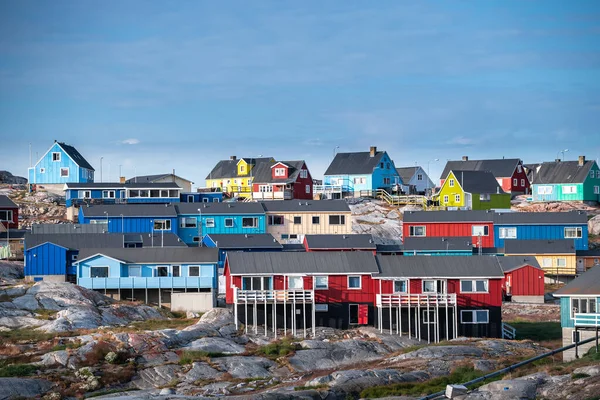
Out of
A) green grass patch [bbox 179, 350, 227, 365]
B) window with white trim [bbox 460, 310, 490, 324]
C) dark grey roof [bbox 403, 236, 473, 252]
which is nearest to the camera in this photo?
green grass patch [bbox 179, 350, 227, 365]

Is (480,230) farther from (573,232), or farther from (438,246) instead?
(438,246)

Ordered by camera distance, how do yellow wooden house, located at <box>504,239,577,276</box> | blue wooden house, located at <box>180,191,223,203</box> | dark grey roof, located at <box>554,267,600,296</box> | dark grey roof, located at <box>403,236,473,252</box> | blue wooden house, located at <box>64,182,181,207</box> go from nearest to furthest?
dark grey roof, located at <box>554,267,600,296</box>
dark grey roof, located at <box>403,236,473,252</box>
yellow wooden house, located at <box>504,239,577,276</box>
blue wooden house, located at <box>64,182,181,207</box>
blue wooden house, located at <box>180,191,223,203</box>

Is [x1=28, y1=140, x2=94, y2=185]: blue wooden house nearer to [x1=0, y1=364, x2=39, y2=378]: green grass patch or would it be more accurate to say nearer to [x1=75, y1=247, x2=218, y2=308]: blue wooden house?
[x1=75, y1=247, x2=218, y2=308]: blue wooden house

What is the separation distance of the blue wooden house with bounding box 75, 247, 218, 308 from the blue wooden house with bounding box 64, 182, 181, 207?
35.4 metres

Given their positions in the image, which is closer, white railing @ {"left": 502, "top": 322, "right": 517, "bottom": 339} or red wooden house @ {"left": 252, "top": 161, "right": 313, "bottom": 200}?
white railing @ {"left": 502, "top": 322, "right": 517, "bottom": 339}

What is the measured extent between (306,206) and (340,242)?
1284 cm

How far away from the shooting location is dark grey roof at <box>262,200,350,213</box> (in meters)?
105

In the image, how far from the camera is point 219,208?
4035 inches

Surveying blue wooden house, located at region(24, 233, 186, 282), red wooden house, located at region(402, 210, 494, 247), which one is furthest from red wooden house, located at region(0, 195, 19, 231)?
red wooden house, located at region(402, 210, 494, 247)

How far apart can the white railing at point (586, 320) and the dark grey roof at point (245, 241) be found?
39.9 metres

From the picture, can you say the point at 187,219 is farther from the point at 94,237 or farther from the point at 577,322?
the point at 577,322

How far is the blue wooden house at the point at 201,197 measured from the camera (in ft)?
382

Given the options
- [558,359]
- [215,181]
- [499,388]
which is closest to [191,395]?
[499,388]

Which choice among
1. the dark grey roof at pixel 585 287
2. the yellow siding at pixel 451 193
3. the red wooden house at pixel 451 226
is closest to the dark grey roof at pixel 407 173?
the yellow siding at pixel 451 193
